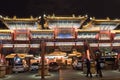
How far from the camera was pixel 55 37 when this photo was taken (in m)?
33.9

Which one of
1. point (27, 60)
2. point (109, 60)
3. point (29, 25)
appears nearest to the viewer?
point (29, 25)

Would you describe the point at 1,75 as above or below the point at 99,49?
below

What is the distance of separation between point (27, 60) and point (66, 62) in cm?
877

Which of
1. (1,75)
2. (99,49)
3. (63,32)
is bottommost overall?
(1,75)

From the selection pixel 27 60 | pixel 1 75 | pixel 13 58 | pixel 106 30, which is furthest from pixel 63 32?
pixel 27 60

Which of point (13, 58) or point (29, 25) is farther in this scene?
point (13, 58)

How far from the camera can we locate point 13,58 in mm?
43719

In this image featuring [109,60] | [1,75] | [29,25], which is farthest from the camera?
[109,60]

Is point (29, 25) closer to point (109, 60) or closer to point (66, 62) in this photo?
point (109, 60)

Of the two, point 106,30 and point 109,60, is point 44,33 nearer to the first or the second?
point 106,30

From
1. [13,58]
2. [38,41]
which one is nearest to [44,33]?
[38,41]

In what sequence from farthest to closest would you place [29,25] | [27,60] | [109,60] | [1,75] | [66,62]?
[66,62] < [27,60] < [109,60] < [29,25] < [1,75]

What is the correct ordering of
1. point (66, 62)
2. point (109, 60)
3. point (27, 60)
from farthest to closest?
point (66, 62) → point (27, 60) → point (109, 60)

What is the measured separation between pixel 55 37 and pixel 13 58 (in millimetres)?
12781
